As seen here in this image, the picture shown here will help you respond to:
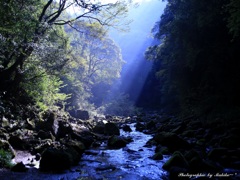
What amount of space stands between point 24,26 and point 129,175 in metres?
5.57

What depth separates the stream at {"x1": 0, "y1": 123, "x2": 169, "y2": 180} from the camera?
4801mm

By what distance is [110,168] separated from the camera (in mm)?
5652

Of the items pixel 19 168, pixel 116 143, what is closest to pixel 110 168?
pixel 19 168

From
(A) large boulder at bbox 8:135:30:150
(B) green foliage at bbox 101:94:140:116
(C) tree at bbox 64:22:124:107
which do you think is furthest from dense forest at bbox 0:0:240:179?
(B) green foliage at bbox 101:94:140:116

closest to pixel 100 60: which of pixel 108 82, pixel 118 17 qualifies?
→ pixel 108 82

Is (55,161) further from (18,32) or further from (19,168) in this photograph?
(18,32)

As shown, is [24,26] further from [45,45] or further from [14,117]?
[14,117]

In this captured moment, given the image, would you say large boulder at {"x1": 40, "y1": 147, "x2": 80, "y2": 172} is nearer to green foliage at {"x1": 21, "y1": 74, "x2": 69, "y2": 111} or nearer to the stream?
the stream

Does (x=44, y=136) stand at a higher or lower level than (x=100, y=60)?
lower

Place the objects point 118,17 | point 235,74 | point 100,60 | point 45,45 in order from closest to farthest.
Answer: point 45,45 → point 235,74 → point 118,17 → point 100,60

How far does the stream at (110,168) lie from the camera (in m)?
4.80

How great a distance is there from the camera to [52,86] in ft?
34.2

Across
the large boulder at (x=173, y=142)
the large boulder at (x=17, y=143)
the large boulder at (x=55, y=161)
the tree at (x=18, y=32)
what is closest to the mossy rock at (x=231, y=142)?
the large boulder at (x=173, y=142)

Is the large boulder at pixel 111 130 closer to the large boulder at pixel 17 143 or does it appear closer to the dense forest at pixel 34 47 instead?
the dense forest at pixel 34 47
